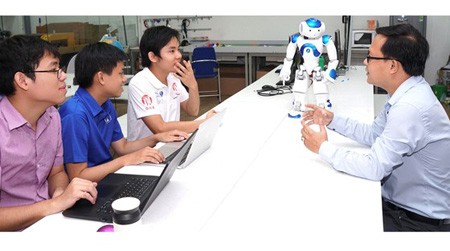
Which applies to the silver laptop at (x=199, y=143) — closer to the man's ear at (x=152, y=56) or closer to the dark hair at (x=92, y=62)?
the dark hair at (x=92, y=62)

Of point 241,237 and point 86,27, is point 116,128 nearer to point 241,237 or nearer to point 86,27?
point 241,237

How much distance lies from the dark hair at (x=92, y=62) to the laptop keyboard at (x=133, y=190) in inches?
22.1

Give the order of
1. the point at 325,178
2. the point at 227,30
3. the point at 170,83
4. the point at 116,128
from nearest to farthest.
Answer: the point at 325,178, the point at 116,128, the point at 170,83, the point at 227,30

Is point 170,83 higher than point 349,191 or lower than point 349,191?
higher

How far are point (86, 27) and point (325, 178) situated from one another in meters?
4.50

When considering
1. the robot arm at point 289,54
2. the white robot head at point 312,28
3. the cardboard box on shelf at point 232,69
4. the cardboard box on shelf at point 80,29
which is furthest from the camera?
the cardboard box on shelf at point 232,69

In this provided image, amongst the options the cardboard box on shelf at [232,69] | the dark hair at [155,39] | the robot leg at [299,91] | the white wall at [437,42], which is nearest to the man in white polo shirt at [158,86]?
the dark hair at [155,39]

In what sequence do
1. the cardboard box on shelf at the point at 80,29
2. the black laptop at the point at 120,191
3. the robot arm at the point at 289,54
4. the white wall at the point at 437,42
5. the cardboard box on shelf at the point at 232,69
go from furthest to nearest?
the cardboard box on shelf at the point at 232,69, the white wall at the point at 437,42, the cardboard box on shelf at the point at 80,29, the robot arm at the point at 289,54, the black laptop at the point at 120,191

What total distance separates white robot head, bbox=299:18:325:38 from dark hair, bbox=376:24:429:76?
68 cm

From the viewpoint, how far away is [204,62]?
5.88m

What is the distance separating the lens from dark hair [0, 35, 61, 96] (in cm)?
149

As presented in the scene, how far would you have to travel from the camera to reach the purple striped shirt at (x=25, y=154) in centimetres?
145

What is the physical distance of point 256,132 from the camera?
2.16 metres
